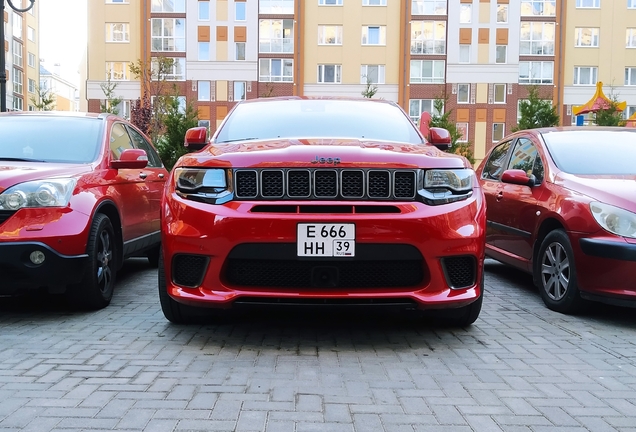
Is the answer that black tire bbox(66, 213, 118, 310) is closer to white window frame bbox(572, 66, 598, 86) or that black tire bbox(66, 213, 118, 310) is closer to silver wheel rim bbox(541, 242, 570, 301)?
silver wheel rim bbox(541, 242, 570, 301)

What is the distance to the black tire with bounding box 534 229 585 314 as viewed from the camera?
4.91m

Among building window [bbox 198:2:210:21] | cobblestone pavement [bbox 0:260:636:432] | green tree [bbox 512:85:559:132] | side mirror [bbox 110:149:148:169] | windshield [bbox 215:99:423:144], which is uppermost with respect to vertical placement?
building window [bbox 198:2:210:21]

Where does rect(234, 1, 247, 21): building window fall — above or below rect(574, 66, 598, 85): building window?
above

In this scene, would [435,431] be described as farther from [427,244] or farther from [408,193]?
[408,193]

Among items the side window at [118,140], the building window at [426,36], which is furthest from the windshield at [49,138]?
the building window at [426,36]

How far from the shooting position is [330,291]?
12.3 feet

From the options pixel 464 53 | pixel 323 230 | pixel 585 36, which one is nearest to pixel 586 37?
pixel 585 36

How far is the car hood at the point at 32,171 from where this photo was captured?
4500 millimetres

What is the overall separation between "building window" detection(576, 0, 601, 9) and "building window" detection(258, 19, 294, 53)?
2068cm

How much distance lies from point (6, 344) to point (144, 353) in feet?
3.03

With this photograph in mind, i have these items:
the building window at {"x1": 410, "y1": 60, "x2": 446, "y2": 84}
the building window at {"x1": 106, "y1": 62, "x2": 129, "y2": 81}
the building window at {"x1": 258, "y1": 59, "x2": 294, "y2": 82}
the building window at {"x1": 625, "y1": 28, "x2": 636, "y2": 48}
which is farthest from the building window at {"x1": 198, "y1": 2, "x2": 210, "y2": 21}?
the building window at {"x1": 625, "y1": 28, "x2": 636, "y2": 48}

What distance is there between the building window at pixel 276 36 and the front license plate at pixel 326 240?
144ft

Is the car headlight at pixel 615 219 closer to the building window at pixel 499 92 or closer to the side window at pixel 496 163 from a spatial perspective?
the side window at pixel 496 163

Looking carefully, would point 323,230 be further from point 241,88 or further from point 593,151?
point 241,88
